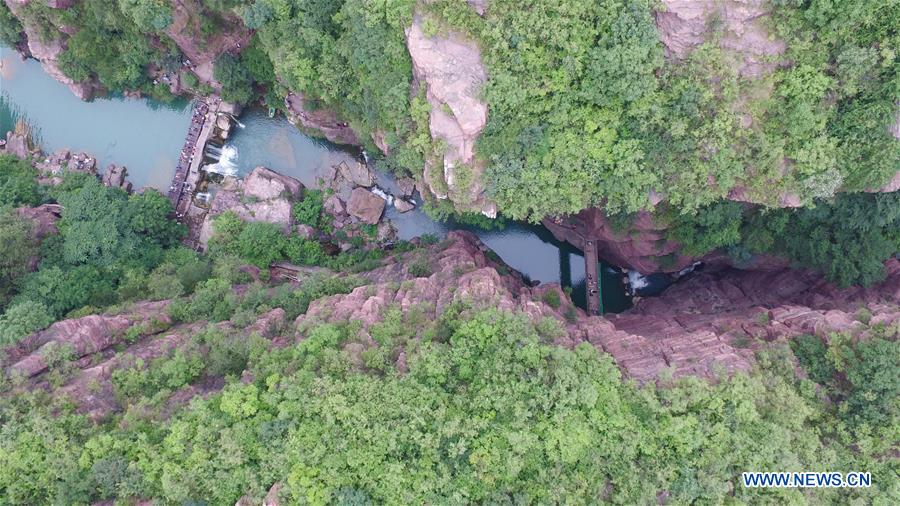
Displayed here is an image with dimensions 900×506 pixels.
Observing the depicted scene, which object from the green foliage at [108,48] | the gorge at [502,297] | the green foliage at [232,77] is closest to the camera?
the gorge at [502,297]

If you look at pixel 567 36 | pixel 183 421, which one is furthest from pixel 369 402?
pixel 567 36

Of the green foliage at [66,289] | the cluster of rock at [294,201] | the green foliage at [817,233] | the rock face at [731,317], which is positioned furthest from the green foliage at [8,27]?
the green foliage at [817,233]

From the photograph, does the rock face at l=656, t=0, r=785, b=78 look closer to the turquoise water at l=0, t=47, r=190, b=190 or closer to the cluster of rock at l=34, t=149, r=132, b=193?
the turquoise water at l=0, t=47, r=190, b=190

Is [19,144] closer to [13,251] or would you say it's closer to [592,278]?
[13,251]

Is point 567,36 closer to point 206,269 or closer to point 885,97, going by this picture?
point 885,97

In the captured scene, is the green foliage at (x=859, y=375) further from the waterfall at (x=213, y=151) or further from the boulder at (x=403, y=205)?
Result: the waterfall at (x=213, y=151)
